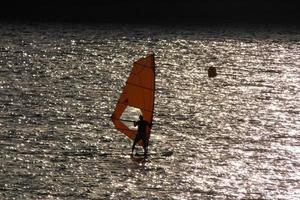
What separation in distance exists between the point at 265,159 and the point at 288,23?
101458mm

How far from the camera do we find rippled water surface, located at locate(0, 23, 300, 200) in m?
39.4

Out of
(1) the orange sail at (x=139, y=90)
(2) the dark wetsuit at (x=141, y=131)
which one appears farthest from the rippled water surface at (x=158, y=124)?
(1) the orange sail at (x=139, y=90)

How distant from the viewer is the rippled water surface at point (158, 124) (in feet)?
129

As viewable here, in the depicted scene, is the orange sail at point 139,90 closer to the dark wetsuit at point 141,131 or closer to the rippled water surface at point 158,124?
the dark wetsuit at point 141,131

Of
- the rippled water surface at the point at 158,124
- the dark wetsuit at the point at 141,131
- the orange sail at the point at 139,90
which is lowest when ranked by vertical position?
the rippled water surface at the point at 158,124

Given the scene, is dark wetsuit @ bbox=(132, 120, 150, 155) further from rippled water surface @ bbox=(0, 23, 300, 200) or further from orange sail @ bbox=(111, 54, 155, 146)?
orange sail @ bbox=(111, 54, 155, 146)

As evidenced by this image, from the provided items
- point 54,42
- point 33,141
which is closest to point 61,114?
point 33,141

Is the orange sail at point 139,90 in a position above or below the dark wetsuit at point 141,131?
above

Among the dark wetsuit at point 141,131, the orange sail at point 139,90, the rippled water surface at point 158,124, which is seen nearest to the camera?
the rippled water surface at point 158,124

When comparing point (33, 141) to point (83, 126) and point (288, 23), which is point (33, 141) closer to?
point (83, 126)

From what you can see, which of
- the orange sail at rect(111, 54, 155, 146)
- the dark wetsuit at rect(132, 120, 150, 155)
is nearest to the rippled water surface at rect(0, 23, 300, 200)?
the dark wetsuit at rect(132, 120, 150, 155)

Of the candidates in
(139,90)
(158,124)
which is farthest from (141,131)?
(158,124)

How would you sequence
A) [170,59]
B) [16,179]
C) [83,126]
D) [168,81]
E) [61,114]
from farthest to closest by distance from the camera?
1. [170,59]
2. [168,81]
3. [61,114]
4. [83,126]
5. [16,179]

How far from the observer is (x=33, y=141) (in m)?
47.5
